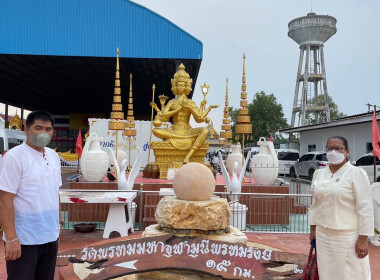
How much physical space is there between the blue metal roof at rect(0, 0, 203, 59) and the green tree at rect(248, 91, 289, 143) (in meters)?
22.0

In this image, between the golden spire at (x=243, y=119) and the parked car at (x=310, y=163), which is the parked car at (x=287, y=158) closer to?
the parked car at (x=310, y=163)

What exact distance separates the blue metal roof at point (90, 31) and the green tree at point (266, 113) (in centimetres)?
2205

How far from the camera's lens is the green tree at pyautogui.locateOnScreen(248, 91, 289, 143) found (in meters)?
37.2

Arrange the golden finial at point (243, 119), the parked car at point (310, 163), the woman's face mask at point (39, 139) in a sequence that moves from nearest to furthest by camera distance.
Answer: the woman's face mask at point (39, 139), the golden finial at point (243, 119), the parked car at point (310, 163)

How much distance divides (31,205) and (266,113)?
36114 millimetres

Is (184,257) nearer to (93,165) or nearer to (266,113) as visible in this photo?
(93,165)

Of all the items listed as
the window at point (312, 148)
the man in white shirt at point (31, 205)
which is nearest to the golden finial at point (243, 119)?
the man in white shirt at point (31, 205)

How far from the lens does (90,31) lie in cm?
1669

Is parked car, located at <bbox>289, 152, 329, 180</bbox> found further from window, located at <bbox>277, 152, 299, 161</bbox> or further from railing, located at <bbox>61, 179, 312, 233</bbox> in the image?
railing, located at <bbox>61, 179, 312, 233</bbox>

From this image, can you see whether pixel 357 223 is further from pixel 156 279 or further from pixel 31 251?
pixel 31 251

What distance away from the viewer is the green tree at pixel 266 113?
37.2m

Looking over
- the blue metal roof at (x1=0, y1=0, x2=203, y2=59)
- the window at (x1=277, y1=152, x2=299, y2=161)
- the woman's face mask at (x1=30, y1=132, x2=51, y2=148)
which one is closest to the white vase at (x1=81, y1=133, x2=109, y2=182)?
the woman's face mask at (x1=30, y1=132, x2=51, y2=148)

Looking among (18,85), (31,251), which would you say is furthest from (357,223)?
(18,85)

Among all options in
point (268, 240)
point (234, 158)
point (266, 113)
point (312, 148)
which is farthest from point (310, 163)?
point (266, 113)
